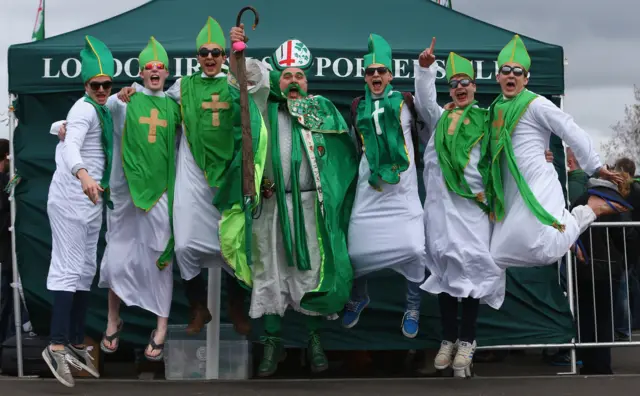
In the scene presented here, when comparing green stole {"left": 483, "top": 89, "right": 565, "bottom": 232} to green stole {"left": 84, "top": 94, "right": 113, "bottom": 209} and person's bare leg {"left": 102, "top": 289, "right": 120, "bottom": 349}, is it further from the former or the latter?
person's bare leg {"left": 102, "top": 289, "right": 120, "bottom": 349}

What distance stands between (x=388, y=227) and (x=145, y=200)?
1.53 m

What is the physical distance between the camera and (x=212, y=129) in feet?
23.3

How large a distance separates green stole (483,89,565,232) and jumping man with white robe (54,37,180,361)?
1994mm

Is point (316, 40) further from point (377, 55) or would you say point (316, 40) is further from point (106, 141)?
point (106, 141)

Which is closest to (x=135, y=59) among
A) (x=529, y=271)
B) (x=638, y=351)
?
(x=529, y=271)

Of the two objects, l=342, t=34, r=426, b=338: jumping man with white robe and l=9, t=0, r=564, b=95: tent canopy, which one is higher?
l=9, t=0, r=564, b=95: tent canopy

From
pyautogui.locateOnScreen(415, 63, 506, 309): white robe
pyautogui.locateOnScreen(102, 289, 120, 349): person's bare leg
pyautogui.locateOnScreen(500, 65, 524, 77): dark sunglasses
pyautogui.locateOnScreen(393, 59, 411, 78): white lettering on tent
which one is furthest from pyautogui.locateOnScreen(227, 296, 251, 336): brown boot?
pyautogui.locateOnScreen(500, 65, 524, 77): dark sunglasses

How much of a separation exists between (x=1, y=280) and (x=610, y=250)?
4.92m

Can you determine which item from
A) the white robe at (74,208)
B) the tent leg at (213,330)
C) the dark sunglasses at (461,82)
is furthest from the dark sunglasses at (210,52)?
the dark sunglasses at (461,82)

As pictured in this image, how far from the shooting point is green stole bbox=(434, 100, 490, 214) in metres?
7.18

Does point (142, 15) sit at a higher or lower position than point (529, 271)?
higher

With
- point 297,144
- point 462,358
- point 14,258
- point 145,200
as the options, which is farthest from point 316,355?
point 14,258

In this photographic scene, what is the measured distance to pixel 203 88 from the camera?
7.15m

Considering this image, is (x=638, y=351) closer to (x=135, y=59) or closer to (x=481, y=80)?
(x=481, y=80)
